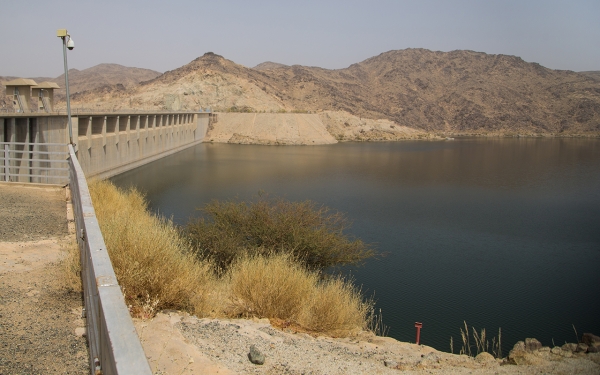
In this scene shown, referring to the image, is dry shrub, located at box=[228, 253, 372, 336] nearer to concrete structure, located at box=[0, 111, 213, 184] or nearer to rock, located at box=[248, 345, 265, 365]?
rock, located at box=[248, 345, 265, 365]

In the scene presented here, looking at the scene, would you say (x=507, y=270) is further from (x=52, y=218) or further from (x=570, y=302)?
(x=52, y=218)

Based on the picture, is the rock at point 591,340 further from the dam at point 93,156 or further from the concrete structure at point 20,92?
the concrete structure at point 20,92

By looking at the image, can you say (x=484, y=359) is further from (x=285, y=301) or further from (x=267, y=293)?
(x=267, y=293)

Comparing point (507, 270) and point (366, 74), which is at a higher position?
point (366, 74)

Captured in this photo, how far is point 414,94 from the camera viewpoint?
115 metres

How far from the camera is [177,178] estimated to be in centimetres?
3136

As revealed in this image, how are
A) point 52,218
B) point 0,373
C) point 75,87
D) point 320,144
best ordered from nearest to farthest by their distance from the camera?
point 0,373
point 52,218
point 320,144
point 75,87

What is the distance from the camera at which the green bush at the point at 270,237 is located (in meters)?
12.3

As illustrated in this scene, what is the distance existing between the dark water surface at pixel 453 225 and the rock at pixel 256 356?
477cm

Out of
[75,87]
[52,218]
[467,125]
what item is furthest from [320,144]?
[75,87]

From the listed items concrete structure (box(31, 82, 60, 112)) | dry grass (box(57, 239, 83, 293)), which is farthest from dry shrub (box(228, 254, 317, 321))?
concrete structure (box(31, 82, 60, 112))

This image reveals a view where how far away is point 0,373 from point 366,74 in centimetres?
15268

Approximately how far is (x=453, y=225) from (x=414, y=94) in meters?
100

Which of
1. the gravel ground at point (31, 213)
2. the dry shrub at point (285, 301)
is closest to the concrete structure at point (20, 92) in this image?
the gravel ground at point (31, 213)
